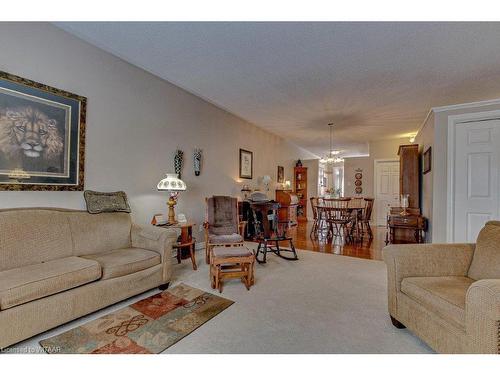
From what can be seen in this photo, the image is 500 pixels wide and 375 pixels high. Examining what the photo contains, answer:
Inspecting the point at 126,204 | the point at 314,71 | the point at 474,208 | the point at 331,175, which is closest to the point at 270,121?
the point at 314,71

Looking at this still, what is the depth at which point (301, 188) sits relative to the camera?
8.66 meters

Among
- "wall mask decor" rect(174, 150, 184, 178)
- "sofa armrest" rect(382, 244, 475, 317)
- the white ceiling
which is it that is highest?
the white ceiling

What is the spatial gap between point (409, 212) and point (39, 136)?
5856mm

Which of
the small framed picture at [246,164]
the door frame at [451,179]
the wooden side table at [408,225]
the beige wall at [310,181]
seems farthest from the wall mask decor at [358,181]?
the small framed picture at [246,164]

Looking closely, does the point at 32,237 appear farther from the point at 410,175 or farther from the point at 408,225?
the point at 410,175

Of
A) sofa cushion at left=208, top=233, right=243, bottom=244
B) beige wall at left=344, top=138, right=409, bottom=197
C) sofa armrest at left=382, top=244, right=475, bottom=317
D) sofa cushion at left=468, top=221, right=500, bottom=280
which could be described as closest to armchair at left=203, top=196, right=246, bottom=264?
sofa cushion at left=208, top=233, right=243, bottom=244

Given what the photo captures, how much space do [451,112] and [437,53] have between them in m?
1.96

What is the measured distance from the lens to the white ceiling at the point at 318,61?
7.35 feet

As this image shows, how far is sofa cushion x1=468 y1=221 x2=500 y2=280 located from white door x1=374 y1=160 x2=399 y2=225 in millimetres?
5693

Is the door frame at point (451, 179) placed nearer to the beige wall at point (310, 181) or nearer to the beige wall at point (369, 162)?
the beige wall at point (369, 162)

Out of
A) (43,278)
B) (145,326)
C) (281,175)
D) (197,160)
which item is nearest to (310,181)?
(281,175)

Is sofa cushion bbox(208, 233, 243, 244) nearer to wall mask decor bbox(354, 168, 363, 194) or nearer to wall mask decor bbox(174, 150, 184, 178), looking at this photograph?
wall mask decor bbox(174, 150, 184, 178)

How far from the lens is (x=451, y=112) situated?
394 cm

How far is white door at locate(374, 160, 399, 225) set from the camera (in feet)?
23.0
